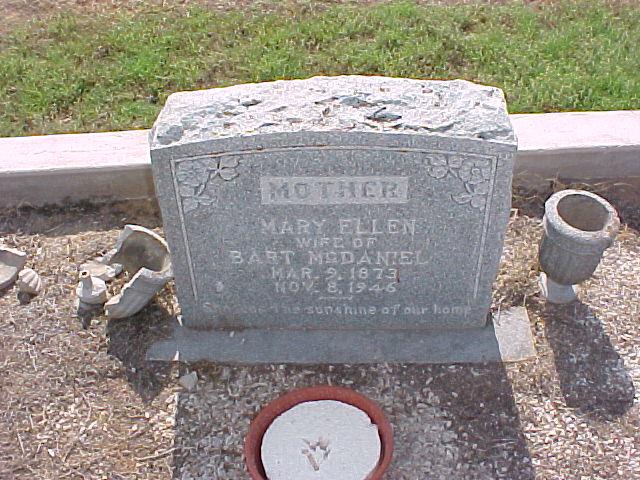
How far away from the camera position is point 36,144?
14.2ft

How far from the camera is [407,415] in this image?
3244 mm

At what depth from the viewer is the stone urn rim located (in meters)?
3.28

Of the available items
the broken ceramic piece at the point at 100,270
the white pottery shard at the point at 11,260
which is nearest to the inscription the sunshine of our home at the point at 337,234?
the broken ceramic piece at the point at 100,270

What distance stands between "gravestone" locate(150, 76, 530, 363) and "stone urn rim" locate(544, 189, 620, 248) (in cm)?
31

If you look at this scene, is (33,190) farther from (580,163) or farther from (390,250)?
(580,163)

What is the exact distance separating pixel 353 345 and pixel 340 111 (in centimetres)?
110

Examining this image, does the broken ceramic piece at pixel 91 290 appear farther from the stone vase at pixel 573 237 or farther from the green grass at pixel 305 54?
the stone vase at pixel 573 237

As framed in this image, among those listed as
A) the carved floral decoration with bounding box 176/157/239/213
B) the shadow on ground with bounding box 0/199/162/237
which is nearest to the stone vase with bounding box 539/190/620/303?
the carved floral decoration with bounding box 176/157/239/213

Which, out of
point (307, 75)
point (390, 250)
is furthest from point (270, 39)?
point (390, 250)

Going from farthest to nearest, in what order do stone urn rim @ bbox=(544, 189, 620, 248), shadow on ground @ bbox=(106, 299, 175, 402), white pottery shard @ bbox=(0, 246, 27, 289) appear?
white pottery shard @ bbox=(0, 246, 27, 289) < shadow on ground @ bbox=(106, 299, 175, 402) < stone urn rim @ bbox=(544, 189, 620, 248)

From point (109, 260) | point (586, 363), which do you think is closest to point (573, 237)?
point (586, 363)

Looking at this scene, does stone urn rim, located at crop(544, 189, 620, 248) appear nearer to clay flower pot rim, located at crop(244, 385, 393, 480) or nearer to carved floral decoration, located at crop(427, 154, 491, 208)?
carved floral decoration, located at crop(427, 154, 491, 208)

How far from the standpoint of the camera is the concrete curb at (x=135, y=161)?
13.6 feet

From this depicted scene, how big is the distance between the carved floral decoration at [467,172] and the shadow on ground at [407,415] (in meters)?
0.81
